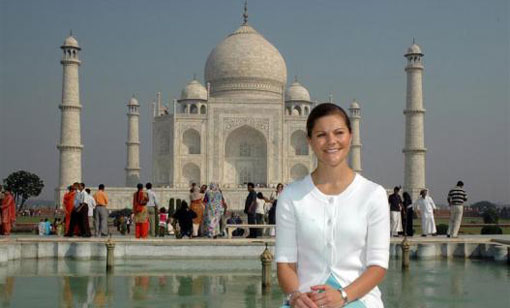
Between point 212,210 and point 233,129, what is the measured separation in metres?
20.7

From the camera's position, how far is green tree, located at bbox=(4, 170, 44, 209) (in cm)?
3497

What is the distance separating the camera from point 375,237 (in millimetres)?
2027

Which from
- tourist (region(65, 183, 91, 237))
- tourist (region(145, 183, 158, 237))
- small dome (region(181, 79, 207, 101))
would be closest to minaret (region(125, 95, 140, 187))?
small dome (region(181, 79, 207, 101))

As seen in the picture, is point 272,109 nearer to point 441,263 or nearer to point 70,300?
point 441,263

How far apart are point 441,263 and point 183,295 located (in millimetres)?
4048

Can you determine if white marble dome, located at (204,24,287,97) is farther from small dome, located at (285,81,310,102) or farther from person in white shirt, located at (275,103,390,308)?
person in white shirt, located at (275,103,390,308)

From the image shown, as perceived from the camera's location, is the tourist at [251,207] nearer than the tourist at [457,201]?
No

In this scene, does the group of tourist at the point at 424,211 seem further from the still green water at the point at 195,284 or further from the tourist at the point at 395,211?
the still green water at the point at 195,284

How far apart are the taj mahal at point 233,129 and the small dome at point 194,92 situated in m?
0.05

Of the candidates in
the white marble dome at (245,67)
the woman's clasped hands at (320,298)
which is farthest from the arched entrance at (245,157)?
the woman's clasped hands at (320,298)

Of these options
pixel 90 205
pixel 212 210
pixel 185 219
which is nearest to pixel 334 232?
pixel 212 210

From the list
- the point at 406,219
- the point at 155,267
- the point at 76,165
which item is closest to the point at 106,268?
the point at 155,267

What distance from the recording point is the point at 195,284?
21.7 feet

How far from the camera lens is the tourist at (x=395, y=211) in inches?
435
